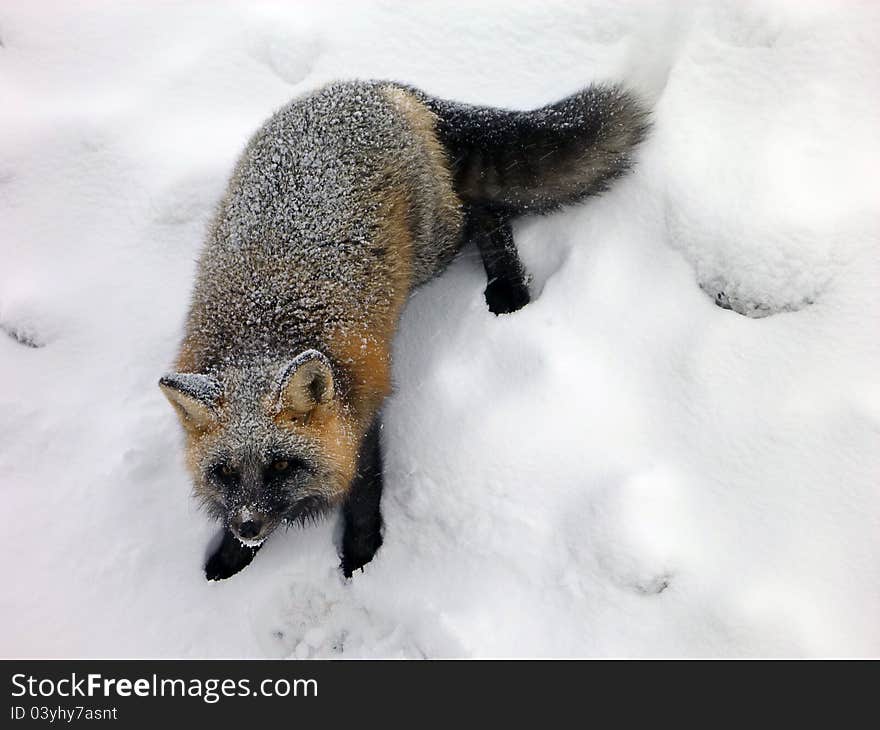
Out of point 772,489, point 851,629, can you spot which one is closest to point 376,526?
point 772,489

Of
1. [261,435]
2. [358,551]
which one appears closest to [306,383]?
→ [261,435]

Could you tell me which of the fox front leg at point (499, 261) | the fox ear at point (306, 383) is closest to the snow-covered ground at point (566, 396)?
the fox front leg at point (499, 261)

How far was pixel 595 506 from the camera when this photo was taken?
3.87 metres

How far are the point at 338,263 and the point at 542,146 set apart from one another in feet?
5.53

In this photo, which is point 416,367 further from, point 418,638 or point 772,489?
point 772,489

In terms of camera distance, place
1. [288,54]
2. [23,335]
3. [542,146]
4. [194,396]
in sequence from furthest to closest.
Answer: [288,54]
[23,335]
[542,146]
[194,396]

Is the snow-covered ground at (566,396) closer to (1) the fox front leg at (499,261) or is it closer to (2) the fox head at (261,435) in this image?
(1) the fox front leg at (499,261)

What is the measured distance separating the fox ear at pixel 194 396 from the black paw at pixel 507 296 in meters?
2.00

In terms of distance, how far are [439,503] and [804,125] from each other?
3323mm

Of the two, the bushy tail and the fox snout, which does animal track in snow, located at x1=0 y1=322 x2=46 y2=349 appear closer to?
the fox snout

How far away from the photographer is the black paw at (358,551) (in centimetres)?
423

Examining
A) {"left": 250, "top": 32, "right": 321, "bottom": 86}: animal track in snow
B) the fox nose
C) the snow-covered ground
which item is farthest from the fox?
{"left": 250, "top": 32, "right": 321, "bottom": 86}: animal track in snow

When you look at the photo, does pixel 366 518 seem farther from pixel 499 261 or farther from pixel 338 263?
pixel 499 261

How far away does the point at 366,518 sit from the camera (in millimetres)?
4223
